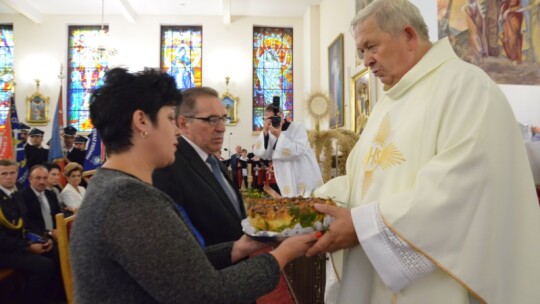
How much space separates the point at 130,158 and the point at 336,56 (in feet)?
35.8

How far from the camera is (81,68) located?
15.8 metres

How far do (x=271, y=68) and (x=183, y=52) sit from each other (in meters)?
3.25

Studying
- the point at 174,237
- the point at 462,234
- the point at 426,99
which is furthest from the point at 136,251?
the point at 426,99

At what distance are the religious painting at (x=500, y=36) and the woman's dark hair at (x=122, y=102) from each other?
3.39 meters

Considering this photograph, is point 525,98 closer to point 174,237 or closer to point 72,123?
point 174,237

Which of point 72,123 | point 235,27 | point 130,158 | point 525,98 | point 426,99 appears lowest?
point 130,158

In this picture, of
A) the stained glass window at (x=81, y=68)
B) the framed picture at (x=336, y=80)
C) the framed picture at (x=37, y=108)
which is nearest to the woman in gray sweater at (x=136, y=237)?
the framed picture at (x=336, y=80)

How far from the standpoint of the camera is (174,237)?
1125mm

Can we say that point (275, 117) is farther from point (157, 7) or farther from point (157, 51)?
point (157, 51)

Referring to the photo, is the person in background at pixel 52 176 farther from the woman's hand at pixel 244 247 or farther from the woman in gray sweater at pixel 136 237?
the woman in gray sweater at pixel 136 237

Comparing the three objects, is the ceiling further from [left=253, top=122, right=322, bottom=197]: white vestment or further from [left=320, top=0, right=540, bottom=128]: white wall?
[left=253, top=122, right=322, bottom=197]: white vestment

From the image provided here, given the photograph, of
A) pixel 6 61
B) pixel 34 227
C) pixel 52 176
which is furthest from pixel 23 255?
pixel 6 61

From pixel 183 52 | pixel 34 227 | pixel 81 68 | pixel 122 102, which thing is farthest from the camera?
pixel 183 52

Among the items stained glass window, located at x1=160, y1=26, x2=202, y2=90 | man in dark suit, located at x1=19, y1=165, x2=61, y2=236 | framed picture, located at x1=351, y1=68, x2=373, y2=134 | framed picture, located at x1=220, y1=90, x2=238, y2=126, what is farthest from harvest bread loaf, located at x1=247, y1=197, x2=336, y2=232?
stained glass window, located at x1=160, y1=26, x2=202, y2=90
